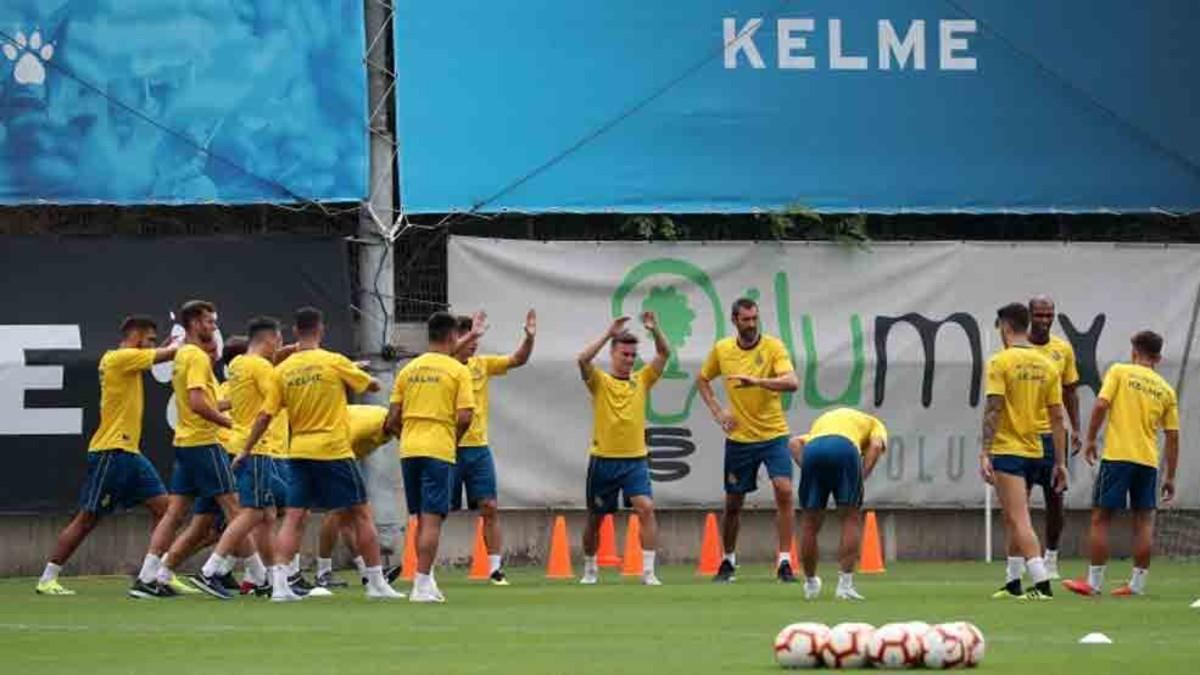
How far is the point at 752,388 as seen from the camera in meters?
22.8

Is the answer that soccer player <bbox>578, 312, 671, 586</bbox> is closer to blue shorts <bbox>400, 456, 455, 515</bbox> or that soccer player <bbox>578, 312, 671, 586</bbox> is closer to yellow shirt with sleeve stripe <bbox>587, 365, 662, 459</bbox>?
yellow shirt with sleeve stripe <bbox>587, 365, 662, 459</bbox>

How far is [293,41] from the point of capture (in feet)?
85.3

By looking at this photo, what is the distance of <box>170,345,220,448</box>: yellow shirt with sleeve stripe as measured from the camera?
67.6 feet

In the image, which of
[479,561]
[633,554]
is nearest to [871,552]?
[633,554]

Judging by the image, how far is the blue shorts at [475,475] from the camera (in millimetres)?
22859

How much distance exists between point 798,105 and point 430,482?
8912 millimetres

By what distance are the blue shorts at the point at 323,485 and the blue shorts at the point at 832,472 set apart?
3.23m

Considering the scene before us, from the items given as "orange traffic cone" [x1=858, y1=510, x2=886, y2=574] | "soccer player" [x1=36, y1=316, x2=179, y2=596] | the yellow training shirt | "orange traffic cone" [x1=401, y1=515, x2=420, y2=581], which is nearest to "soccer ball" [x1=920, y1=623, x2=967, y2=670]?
the yellow training shirt

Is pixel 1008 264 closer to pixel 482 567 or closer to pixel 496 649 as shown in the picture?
pixel 482 567

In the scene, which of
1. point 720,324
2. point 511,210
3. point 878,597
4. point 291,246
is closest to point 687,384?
point 720,324

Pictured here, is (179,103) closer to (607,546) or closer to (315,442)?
(607,546)

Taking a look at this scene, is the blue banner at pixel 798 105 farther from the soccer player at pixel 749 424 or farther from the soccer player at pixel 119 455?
the soccer player at pixel 119 455

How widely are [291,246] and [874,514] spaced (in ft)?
20.4

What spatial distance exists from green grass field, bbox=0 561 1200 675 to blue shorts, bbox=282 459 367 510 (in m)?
0.74
